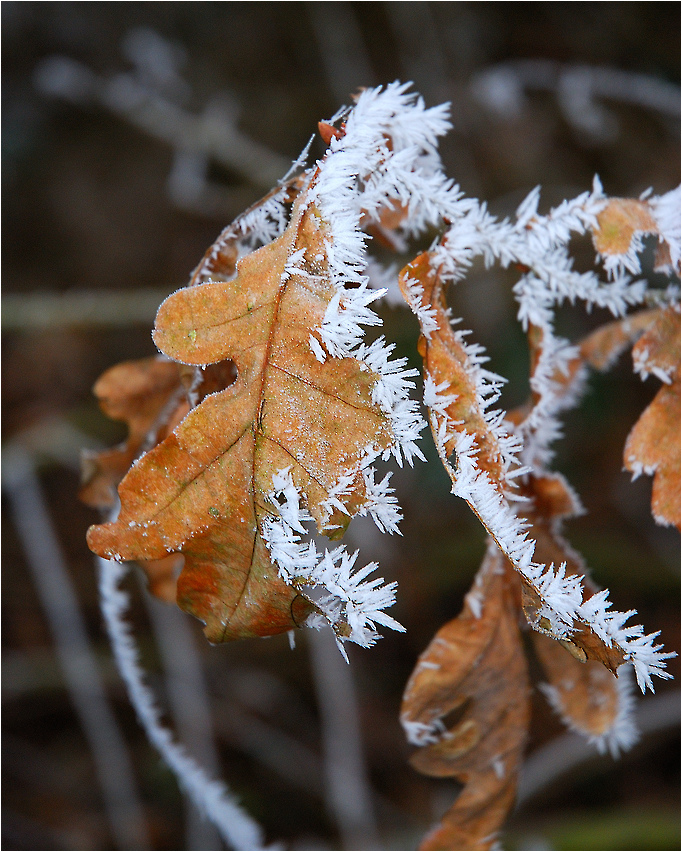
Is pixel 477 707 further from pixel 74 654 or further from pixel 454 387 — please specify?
pixel 74 654

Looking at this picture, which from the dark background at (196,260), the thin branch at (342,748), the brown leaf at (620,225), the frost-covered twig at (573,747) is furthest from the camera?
the dark background at (196,260)

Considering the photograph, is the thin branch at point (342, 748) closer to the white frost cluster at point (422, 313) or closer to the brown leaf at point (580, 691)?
the brown leaf at point (580, 691)

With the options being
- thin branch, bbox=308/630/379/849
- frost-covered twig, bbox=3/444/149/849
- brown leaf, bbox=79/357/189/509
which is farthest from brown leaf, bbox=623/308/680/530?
frost-covered twig, bbox=3/444/149/849

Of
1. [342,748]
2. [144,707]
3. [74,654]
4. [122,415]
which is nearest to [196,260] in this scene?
[74,654]

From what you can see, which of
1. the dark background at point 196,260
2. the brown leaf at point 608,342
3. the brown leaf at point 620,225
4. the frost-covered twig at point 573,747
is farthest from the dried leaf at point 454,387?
the frost-covered twig at point 573,747

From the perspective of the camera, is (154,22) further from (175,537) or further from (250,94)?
(175,537)
